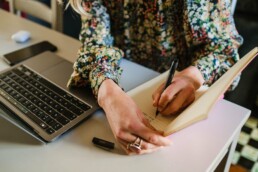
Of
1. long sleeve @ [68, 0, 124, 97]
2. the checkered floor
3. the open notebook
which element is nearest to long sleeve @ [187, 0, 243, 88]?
the open notebook

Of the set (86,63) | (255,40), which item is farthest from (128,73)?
(255,40)

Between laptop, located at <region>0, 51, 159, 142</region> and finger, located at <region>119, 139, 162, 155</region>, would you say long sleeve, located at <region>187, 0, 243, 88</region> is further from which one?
finger, located at <region>119, 139, 162, 155</region>

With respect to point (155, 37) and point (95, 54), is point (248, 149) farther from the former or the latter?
point (95, 54)

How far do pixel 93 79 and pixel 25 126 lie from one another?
0.21 metres

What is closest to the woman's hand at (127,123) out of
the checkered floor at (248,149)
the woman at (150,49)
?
the woman at (150,49)

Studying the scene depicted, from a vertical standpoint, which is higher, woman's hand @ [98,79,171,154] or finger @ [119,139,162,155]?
woman's hand @ [98,79,171,154]

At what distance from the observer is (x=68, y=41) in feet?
3.77

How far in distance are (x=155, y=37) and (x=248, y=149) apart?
105cm

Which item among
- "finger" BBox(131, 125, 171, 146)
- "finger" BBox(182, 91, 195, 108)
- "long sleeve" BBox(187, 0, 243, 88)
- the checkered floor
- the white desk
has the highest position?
"long sleeve" BBox(187, 0, 243, 88)

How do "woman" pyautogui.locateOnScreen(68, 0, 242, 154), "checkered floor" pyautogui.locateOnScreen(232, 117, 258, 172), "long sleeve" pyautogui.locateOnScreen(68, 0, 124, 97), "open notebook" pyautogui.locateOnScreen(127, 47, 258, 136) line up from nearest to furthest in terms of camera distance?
1. "open notebook" pyautogui.locateOnScreen(127, 47, 258, 136)
2. "woman" pyautogui.locateOnScreen(68, 0, 242, 154)
3. "long sleeve" pyautogui.locateOnScreen(68, 0, 124, 97)
4. "checkered floor" pyautogui.locateOnScreen(232, 117, 258, 172)

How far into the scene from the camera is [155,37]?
104cm

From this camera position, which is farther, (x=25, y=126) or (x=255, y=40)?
(x=255, y=40)

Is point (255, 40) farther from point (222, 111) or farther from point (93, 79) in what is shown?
point (93, 79)

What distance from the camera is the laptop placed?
27.8 inches
